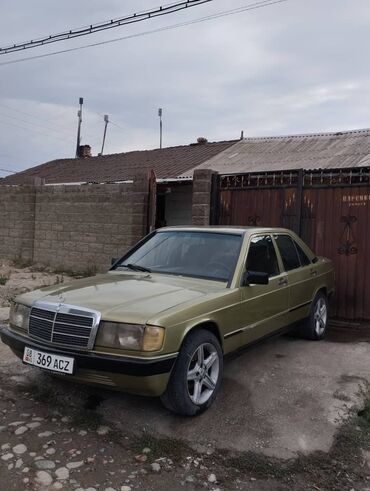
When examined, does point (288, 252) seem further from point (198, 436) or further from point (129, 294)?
point (198, 436)

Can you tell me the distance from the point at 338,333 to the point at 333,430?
328 cm

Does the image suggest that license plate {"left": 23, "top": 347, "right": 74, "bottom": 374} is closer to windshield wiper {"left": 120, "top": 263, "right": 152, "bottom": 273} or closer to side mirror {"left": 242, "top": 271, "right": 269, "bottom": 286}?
windshield wiper {"left": 120, "top": 263, "right": 152, "bottom": 273}

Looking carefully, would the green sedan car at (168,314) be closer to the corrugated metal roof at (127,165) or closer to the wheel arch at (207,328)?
the wheel arch at (207,328)

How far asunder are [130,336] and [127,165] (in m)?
13.8

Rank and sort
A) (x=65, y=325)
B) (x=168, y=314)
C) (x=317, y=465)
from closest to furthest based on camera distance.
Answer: (x=317, y=465) → (x=168, y=314) → (x=65, y=325)

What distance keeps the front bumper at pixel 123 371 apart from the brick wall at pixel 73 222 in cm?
643

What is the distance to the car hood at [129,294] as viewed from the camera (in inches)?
135

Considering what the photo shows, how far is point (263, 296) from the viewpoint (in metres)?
4.56

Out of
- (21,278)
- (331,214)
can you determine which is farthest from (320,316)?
(21,278)

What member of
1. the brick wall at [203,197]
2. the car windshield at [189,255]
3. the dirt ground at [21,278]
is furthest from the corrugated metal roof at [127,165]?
the car windshield at [189,255]

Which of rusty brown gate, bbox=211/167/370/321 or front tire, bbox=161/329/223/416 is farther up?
rusty brown gate, bbox=211/167/370/321

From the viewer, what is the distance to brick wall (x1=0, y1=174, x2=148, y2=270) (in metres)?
10.2

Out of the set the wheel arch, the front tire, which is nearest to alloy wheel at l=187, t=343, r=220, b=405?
the front tire

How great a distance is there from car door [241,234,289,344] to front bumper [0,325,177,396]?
1161mm
